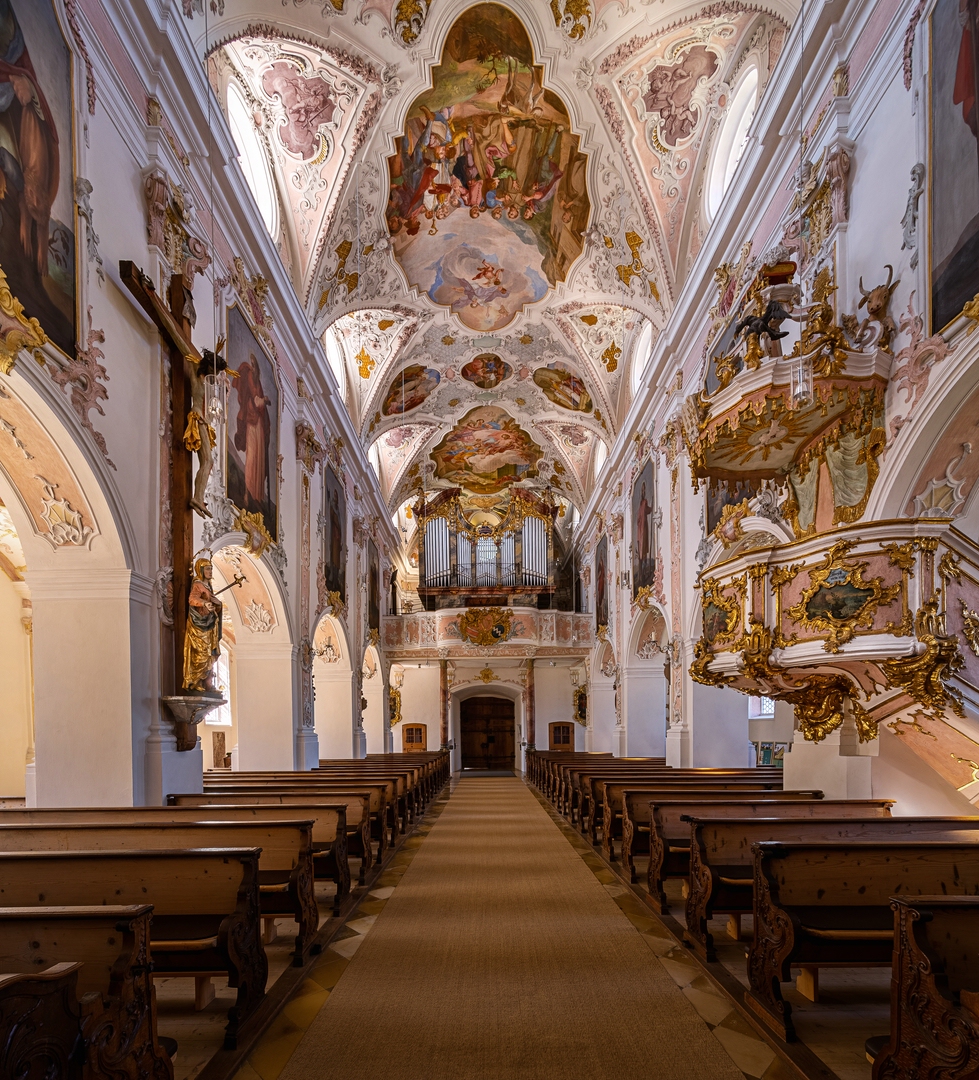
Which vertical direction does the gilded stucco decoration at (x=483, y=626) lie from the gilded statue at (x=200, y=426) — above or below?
Answer: below

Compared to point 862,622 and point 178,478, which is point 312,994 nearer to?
point 862,622

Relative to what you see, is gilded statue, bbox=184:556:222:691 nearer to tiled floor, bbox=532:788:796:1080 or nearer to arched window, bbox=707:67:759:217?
tiled floor, bbox=532:788:796:1080

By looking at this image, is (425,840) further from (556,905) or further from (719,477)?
(719,477)

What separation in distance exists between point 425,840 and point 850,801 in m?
6.17

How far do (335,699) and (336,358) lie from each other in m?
7.43

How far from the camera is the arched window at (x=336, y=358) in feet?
60.2

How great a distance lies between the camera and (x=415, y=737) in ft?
100

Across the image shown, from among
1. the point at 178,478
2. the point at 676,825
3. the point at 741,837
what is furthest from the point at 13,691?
the point at 741,837

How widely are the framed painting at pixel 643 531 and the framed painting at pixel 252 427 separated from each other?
7218mm

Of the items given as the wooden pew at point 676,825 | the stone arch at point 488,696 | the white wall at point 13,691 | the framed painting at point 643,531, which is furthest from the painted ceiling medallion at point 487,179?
the stone arch at point 488,696

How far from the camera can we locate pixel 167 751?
25.9 ft

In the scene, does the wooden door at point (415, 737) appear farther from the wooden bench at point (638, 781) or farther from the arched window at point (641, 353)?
the wooden bench at point (638, 781)

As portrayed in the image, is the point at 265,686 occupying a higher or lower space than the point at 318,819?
higher

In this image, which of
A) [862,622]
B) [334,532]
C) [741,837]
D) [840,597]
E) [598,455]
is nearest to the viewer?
[741,837]
